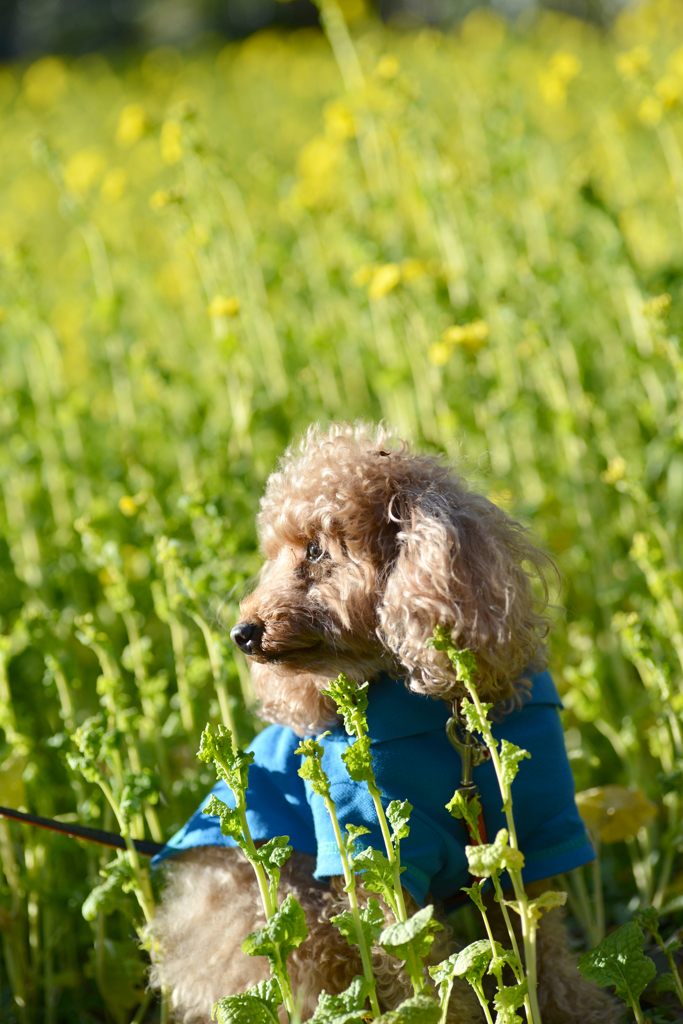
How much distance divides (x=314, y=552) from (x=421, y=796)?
55 cm

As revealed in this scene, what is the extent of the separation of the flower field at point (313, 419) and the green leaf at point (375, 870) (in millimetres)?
593

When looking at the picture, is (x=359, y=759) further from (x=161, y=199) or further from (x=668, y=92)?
(x=668, y=92)

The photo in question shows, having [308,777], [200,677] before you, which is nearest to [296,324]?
[200,677]

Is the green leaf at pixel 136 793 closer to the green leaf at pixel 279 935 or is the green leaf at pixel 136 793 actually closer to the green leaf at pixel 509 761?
A: the green leaf at pixel 279 935

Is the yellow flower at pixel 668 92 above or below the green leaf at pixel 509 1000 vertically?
above

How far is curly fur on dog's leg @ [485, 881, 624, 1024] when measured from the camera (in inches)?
75.9

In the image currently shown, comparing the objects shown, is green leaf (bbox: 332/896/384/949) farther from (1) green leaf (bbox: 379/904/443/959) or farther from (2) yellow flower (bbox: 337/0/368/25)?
(2) yellow flower (bbox: 337/0/368/25)

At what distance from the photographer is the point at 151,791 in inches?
77.0

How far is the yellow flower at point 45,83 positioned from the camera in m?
13.1

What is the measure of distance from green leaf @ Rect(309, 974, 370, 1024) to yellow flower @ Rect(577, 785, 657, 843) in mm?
1004

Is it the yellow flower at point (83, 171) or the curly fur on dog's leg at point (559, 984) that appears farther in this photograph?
the yellow flower at point (83, 171)

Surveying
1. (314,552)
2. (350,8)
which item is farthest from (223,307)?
(350,8)

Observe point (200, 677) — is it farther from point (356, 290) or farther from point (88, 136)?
point (88, 136)

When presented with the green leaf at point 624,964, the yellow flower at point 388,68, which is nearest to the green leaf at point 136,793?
the green leaf at point 624,964
